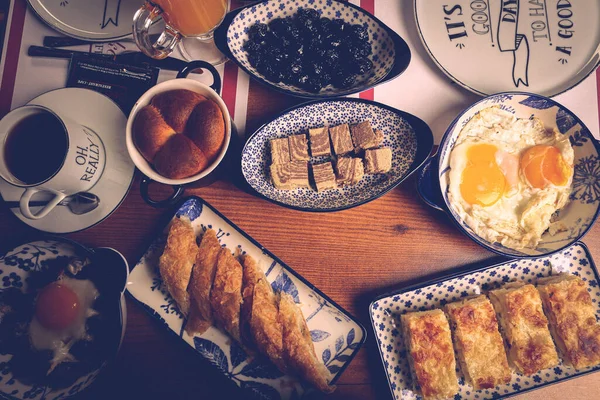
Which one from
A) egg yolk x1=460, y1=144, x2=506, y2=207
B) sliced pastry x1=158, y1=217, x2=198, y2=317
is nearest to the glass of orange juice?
sliced pastry x1=158, y1=217, x2=198, y2=317

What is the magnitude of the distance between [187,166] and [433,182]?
1.08 m

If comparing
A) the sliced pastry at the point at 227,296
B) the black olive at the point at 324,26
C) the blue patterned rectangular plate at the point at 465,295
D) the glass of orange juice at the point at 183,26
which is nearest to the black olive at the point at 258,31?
the glass of orange juice at the point at 183,26

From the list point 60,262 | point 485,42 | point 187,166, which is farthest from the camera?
point 485,42

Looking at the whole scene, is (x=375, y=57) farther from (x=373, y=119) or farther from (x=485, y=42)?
(x=485, y=42)

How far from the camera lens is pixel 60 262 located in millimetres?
1630

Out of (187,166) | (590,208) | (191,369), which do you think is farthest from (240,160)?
(590,208)

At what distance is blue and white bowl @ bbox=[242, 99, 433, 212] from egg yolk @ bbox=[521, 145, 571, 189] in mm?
515

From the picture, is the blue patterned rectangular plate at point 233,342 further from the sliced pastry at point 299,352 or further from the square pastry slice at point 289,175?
the square pastry slice at point 289,175

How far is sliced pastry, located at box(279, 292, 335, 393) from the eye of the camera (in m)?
1.62

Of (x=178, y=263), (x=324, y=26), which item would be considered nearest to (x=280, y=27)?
(x=324, y=26)

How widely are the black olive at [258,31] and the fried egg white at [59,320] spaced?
1342 millimetres

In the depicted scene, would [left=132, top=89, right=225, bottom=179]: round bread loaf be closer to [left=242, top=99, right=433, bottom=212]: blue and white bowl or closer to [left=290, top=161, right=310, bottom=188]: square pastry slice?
[left=242, top=99, right=433, bottom=212]: blue and white bowl

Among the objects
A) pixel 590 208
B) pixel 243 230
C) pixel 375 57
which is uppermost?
pixel 375 57

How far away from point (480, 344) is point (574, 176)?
901mm
